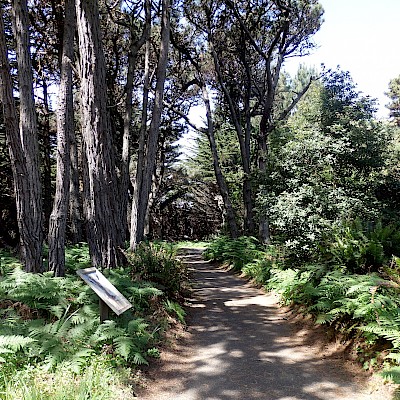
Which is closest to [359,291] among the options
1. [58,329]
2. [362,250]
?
[362,250]

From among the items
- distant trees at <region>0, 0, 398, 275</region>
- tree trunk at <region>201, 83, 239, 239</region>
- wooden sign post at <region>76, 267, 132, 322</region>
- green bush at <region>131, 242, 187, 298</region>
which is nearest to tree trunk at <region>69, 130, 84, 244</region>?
distant trees at <region>0, 0, 398, 275</region>

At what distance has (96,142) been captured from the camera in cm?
731

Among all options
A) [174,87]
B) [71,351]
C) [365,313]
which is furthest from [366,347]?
[174,87]

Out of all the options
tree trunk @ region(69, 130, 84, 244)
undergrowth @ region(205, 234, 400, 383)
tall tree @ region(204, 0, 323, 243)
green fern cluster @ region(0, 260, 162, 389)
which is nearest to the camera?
green fern cluster @ region(0, 260, 162, 389)

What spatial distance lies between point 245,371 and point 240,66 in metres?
15.3

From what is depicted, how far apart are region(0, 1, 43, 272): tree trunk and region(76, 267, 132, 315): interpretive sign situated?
2.58 metres

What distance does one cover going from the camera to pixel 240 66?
17500 millimetres

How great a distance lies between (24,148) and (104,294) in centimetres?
387

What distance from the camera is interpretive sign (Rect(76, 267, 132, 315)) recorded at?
4.35 m

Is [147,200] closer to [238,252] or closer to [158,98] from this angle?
[158,98]

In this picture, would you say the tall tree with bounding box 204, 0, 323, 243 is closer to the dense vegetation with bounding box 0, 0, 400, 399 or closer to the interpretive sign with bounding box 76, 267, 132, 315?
the dense vegetation with bounding box 0, 0, 400, 399

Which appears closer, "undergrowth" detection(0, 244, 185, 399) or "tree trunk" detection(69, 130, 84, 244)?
"undergrowth" detection(0, 244, 185, 399)

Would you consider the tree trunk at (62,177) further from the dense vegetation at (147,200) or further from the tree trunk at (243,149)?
the tree trunk at (243,149)

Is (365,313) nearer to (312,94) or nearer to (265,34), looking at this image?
(312,94)
